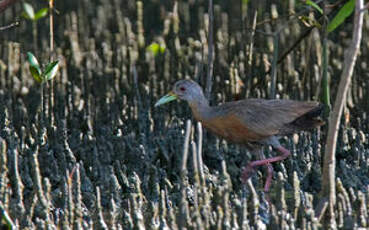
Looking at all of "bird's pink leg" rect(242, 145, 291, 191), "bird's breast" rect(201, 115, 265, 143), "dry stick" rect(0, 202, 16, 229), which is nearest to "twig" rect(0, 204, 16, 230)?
"dry stick" rect(0, 202, 16, 229)

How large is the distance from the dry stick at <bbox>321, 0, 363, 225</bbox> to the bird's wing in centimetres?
103

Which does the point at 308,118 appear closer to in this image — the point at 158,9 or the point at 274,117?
the point at 274,117

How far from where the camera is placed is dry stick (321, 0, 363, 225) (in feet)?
12.0

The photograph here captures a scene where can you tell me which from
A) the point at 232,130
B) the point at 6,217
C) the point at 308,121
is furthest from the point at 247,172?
the point at 6,217

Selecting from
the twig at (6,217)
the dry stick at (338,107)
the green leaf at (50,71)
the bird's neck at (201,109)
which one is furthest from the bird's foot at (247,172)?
the twig at (6,217)

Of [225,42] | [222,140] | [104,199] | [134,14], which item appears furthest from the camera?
[134,14]

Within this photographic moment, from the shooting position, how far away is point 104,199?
4.64 meters

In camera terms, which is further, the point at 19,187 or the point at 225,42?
the point at 225,42


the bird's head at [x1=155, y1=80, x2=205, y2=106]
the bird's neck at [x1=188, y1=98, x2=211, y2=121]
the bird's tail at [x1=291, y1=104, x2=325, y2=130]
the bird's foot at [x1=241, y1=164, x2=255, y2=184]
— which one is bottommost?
the bird's foot at [x1=241, y1=164, x2=255, y2=184]

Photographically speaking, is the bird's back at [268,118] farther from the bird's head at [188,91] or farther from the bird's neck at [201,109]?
the bird's head at [188,91]

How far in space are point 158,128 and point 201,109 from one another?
Answer: 0.64 meters

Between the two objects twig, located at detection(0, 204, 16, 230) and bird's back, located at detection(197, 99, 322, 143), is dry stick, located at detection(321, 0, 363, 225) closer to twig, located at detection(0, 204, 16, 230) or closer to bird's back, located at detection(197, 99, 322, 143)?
bird's back, located at detection(197, 99, 322, 143)

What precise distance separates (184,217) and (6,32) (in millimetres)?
4810

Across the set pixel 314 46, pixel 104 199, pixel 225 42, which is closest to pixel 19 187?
pixel 104 199
